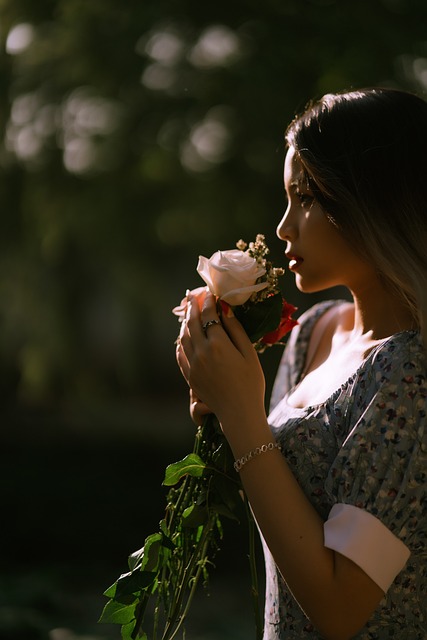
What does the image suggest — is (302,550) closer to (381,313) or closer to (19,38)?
(381,313)

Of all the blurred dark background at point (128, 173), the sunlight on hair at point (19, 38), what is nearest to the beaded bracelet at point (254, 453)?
the blurred dark background at point (128, 173)

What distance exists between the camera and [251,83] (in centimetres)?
349

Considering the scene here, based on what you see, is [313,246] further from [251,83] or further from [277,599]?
[251,83]

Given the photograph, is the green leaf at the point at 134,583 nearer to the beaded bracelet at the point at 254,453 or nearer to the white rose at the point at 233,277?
the beaded bracelet at the point at 254,453

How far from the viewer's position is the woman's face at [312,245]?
4.89 ft

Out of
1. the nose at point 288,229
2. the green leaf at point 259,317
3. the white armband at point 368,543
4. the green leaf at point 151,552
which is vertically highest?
the nose at point 288,229

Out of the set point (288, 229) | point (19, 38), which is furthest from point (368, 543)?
point (19, 38)

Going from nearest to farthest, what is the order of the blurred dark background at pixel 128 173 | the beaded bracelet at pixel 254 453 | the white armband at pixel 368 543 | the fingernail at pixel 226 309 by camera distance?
the white armband at pixel 368 543
the beaded bracelet at pixel 254 453
the fingernail at pixel 226 309
the blurred dark background at pixel 128 173

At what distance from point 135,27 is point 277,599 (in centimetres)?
271

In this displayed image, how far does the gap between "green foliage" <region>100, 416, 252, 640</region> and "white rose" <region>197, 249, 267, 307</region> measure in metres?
0.24

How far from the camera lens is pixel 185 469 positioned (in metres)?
1.47

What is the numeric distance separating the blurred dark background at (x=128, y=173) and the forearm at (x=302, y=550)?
6.97 feet

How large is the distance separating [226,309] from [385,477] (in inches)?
15.3

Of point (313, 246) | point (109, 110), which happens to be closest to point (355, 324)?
point (313, 246)
